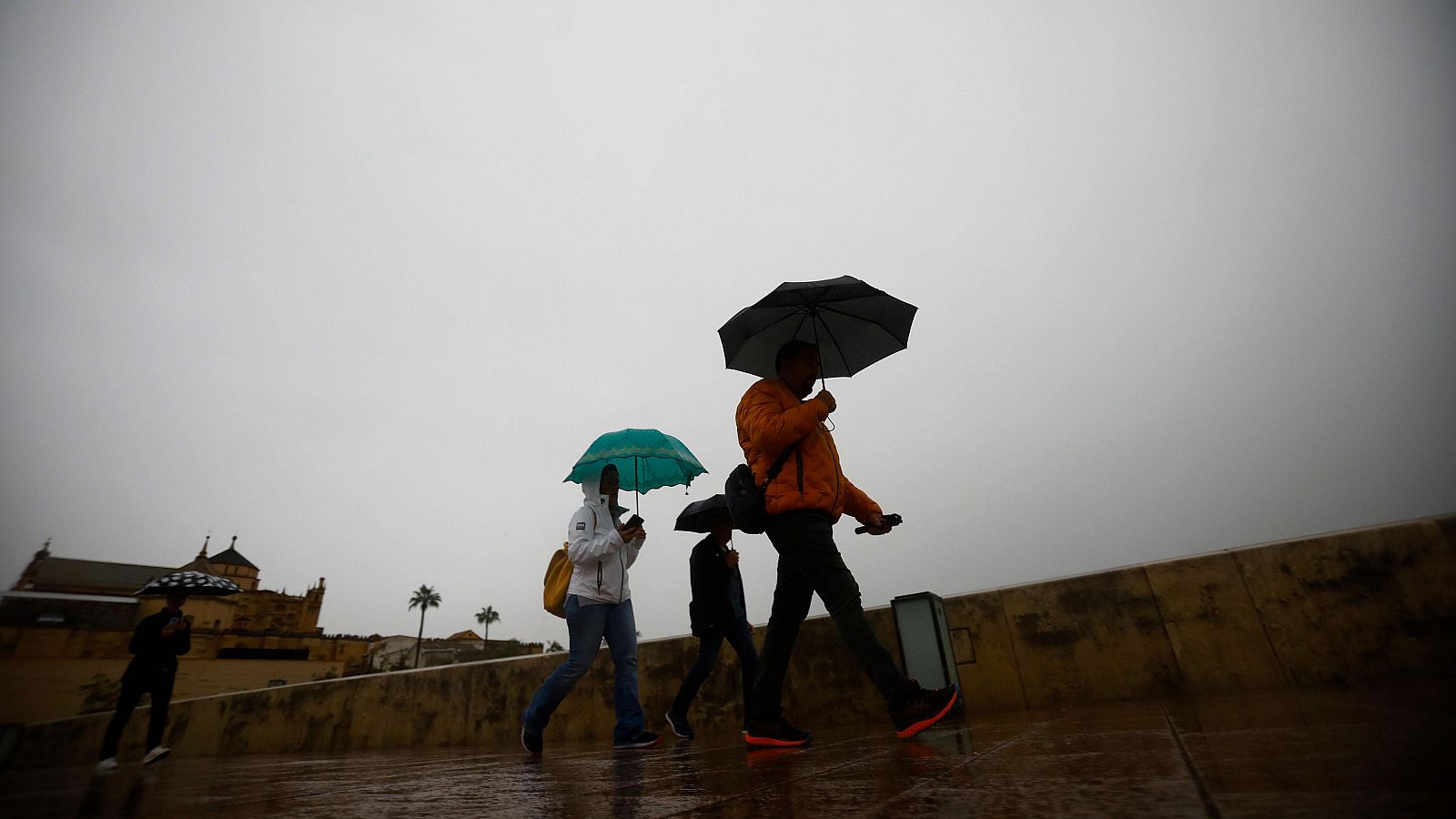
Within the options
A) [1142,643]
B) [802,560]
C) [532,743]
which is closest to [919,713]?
[802,560]

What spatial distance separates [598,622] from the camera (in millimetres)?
4266

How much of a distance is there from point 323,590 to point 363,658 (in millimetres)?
18914

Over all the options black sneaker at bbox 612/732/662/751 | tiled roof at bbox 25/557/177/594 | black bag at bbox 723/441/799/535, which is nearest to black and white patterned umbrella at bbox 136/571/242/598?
black sneaker at bbox 612/732/662/751

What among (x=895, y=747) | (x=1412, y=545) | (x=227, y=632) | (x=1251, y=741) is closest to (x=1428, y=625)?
(x=1412, y=545)

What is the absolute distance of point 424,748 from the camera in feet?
21.4

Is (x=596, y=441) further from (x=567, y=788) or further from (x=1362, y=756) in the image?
(x=1362, y=756)

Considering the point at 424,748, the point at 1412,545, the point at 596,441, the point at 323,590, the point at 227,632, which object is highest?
the point at 323,590

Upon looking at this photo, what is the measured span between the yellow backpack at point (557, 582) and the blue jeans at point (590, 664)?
297 millimetres

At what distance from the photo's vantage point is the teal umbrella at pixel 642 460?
546 centimetres

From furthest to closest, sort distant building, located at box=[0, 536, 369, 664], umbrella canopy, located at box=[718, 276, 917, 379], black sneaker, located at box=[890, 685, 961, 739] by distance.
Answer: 1. distant building, located at box=[0, 536, 369, 664]
2. umbrella canopy, located at box=[718, 276, 917, 379]
3. black sneaker, located at box=[890, 685, 961, 739]

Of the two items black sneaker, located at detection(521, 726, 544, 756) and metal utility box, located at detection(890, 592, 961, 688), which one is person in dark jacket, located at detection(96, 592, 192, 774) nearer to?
black sneaker, located at detection(521, 726, 544, 756)

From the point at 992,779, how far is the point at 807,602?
1.89m

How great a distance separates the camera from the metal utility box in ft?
15.0

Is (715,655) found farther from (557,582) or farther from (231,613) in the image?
(231,613)
